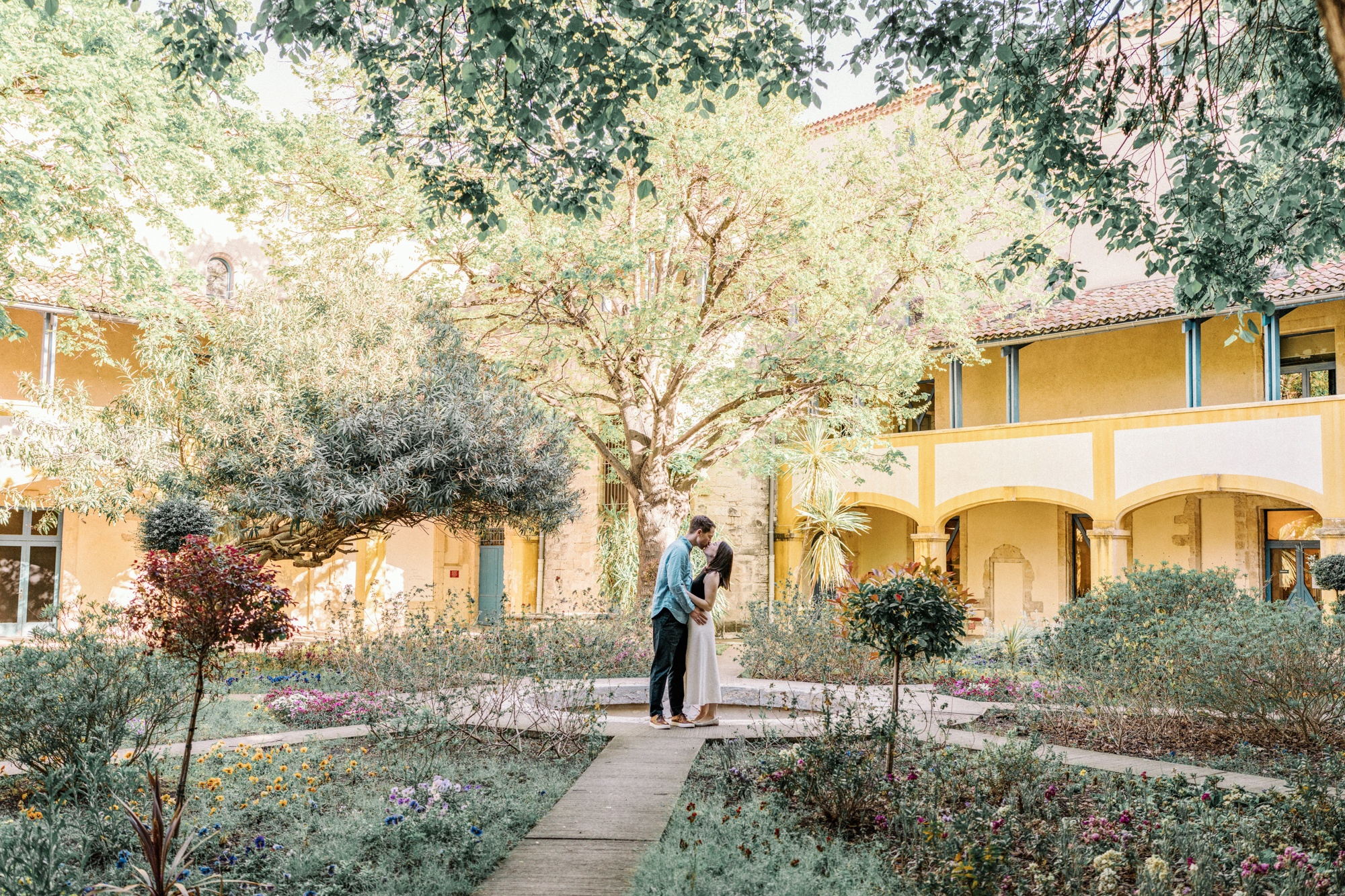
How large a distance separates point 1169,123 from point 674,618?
5.03 m

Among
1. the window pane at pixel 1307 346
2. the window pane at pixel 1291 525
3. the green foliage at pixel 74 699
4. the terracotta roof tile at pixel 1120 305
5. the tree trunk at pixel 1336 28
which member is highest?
the terracotta roof tile at pixel 1120 305

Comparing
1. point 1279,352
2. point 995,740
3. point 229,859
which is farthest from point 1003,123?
point 1279,352

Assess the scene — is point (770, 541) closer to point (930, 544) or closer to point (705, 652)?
point (930, 544)

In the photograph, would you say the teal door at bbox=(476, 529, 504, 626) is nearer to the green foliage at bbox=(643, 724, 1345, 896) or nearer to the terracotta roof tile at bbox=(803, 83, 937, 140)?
the terracotta roof tile at bbox=(803, 83, 937, 140)

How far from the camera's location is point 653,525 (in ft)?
45.9

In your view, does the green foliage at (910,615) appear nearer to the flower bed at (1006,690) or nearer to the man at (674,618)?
the man at (674,618)

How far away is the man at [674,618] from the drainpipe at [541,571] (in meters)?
13.1

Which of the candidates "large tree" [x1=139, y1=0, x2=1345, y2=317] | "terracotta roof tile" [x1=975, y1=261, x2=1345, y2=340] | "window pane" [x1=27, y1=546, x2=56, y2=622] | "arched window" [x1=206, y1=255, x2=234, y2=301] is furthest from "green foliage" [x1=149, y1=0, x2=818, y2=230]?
"window pane" [x1=27, y1=546, x2=56, y2=622]

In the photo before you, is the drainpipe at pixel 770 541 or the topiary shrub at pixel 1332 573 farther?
the drainpipe at pixel 770 541

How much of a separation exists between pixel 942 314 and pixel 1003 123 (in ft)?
20.1

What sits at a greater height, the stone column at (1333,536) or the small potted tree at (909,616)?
the stone column at (1333,536)

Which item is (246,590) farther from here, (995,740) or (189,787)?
(995,740)

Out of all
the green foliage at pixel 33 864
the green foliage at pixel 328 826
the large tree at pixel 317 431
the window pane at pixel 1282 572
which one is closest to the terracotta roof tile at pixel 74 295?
the large tree at pixel 317 431

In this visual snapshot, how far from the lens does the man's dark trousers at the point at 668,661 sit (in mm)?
7258
